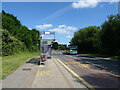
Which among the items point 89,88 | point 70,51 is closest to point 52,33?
point 89,88

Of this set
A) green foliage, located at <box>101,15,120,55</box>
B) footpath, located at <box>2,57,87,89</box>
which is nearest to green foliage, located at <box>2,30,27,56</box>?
green foliage, located at <box>101,15,120,55</box>

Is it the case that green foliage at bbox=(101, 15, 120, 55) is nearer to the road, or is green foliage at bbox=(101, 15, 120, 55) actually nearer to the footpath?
the road

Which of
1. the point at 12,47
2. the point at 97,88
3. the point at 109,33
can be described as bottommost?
the point at 97,88

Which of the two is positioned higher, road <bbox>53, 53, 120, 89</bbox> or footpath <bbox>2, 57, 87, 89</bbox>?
footpath <bbox>2, 57, 87, 89</bbox>

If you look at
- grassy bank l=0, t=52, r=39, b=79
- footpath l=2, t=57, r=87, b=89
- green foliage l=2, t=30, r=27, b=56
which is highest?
green foliage l=2, t=30, r=27, b=56

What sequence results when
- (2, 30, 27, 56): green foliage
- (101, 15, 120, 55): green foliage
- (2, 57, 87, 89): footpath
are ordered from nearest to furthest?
(2, 57, 87, 89): footpath
(2, 30, 27, 56): green foliage
(101, 15, 120, 55): green foliage

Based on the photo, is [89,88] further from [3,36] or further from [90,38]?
[90,38]

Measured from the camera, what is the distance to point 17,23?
178ft

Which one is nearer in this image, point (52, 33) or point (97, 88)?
point (97, 88)

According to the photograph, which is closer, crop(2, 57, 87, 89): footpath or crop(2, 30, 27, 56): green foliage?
crop(2, 57, 87, 89): footpath

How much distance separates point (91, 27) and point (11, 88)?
70.6 metres

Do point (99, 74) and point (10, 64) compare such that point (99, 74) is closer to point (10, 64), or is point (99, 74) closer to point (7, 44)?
point (10, 64)

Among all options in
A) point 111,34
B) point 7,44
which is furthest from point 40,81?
point 111,34

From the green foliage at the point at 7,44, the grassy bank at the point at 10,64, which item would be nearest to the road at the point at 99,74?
the grassy bank at the point at 10,64
